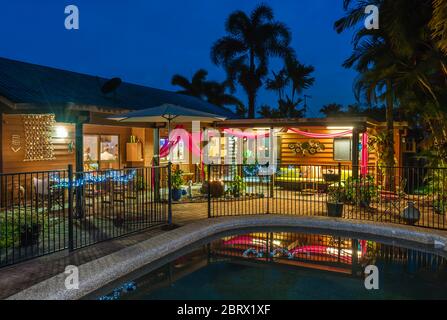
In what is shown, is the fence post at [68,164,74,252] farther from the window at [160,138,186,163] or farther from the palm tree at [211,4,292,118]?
the palm tree at [211,4,292,118]

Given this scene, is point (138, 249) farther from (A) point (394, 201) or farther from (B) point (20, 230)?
(A) point (394, 201)

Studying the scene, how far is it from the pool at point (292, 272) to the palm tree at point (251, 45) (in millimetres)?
19780

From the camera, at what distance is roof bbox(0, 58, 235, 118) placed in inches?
353

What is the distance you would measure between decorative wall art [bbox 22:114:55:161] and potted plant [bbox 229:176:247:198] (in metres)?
5.35

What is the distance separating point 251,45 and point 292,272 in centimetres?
2207

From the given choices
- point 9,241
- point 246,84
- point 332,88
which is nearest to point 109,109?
point 9,241

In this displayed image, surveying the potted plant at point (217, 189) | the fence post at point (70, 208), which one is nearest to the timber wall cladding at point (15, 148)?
the potted plant at point (217, 189)

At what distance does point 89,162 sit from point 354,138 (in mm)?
8923

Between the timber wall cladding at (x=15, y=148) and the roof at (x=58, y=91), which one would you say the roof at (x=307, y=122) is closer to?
the roof at (x=58, y=91)

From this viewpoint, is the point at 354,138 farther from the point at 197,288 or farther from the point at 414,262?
the point at 197,288

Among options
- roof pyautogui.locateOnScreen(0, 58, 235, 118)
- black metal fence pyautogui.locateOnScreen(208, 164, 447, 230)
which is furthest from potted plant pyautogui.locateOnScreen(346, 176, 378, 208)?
roof pyautogui.locateOnScreen(0, 58, 235, 118)

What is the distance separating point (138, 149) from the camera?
47.0ft

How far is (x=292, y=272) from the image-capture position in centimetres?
543
